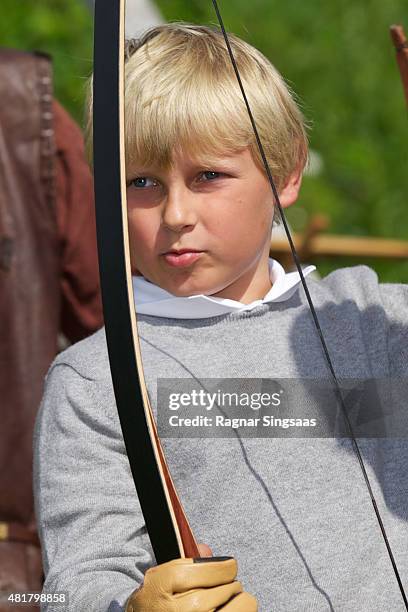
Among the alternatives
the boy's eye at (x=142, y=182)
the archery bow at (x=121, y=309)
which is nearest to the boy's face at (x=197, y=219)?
the boy's eye at (x=142, y=182)

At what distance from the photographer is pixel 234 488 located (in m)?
1.29

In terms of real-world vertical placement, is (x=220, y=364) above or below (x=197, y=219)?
below

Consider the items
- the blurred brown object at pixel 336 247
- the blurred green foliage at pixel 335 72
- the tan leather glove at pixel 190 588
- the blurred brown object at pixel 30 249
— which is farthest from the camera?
the blurred green foliage at pixel 335 72

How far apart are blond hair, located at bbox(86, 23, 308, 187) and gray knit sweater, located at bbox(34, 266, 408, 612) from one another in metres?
0.20

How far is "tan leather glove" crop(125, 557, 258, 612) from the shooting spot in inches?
41.9

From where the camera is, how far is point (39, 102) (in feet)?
6.87

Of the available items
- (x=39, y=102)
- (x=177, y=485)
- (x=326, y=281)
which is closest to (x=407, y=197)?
(x=39, y=102)

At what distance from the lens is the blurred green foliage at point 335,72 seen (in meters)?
3.80

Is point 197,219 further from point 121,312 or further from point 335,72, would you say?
point 335,72

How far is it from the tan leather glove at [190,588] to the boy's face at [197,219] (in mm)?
365

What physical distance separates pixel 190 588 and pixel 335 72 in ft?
11.0

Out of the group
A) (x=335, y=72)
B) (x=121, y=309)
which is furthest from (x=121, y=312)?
(x=335, y=72)

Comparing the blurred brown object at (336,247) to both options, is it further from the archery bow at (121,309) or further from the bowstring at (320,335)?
the archery bow at (121,309)

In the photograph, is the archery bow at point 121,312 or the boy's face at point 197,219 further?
the boy's face at point 197,219
